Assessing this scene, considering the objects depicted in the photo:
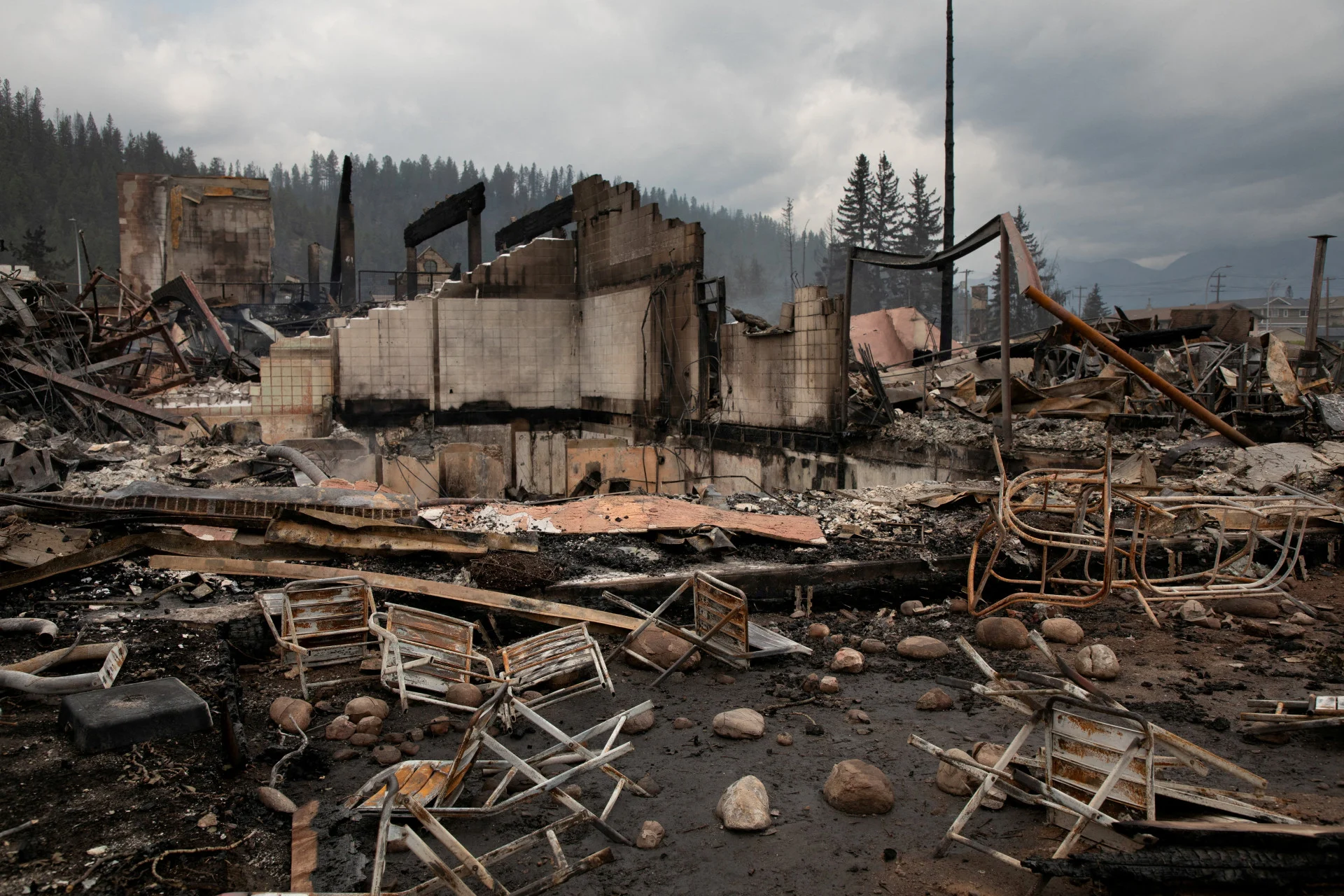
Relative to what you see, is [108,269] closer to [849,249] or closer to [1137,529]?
[849,249]

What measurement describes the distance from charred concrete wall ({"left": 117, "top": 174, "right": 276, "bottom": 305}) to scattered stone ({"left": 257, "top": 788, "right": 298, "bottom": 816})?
33540 mm

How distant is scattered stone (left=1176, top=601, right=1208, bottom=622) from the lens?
568cm

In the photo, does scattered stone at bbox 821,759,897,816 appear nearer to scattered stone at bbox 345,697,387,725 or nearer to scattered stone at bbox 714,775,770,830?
scattered stone at bbox 714,775,770,830

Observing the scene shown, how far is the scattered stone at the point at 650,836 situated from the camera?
3.18 meters

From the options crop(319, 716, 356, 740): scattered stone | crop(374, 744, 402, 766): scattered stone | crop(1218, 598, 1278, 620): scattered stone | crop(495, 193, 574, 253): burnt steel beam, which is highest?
crop(495, 193, 574, 253): burnt steel beam

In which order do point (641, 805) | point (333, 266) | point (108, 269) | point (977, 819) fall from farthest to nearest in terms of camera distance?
point (108, 269), point (333, 266), point (641, 805), point (977, 819)

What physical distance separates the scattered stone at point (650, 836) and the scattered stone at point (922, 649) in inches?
96.7

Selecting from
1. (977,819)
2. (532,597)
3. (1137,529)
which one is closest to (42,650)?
(532,597)

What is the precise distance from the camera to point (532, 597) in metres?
5.80

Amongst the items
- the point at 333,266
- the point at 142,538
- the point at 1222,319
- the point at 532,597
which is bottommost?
the point at 532,597

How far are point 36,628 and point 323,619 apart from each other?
4.56 feet

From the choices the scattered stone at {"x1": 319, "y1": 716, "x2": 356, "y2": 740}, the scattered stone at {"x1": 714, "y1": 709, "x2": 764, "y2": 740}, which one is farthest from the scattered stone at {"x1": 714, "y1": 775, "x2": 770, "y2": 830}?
the scattered stone at {"x1": 319, "y1": 716, "x2": 356, "y2": 740}

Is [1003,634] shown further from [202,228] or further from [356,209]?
[356,209]

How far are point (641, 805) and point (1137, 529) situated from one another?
3963mm
